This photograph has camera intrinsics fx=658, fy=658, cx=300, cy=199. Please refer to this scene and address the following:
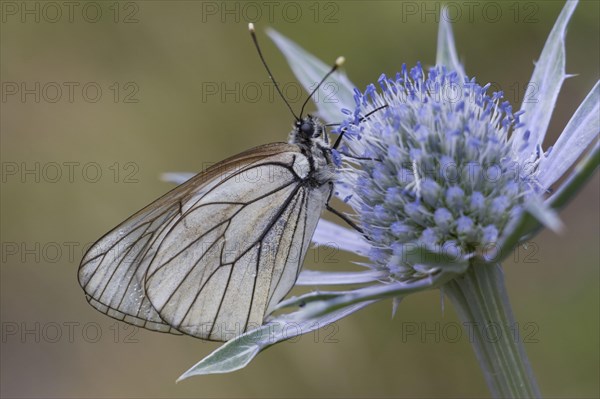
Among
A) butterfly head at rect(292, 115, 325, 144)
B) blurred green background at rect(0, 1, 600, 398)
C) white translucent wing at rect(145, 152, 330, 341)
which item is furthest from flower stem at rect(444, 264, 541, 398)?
blurred green background at rect(0, 1, 600, 398)

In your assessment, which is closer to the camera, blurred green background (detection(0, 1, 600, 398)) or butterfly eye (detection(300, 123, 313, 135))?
butterfly eye (detection(300, 123, 313, 135))

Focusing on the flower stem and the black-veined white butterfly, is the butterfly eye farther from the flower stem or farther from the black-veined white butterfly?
the flower stem

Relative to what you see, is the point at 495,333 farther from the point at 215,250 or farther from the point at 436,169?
the point at 215,250

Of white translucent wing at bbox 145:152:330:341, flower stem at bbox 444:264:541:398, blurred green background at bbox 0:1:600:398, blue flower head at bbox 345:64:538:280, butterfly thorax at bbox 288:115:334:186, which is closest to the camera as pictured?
flower stem at bbox 444:264:541:398

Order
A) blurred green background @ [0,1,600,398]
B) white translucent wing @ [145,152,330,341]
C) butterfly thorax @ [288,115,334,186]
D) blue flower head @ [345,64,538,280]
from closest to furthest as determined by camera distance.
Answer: blue flower head @ [345,64,538,280]
white translucent wing @ [145,152,330,341]
butterfly thorax @ [288,115,334,186]
blurred green background @ [0,1,600,398]

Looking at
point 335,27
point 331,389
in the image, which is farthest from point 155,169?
point 331,389

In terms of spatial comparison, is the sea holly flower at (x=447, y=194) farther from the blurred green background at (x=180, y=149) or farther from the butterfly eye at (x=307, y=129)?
the blurred green background at (x=180, y=149)
